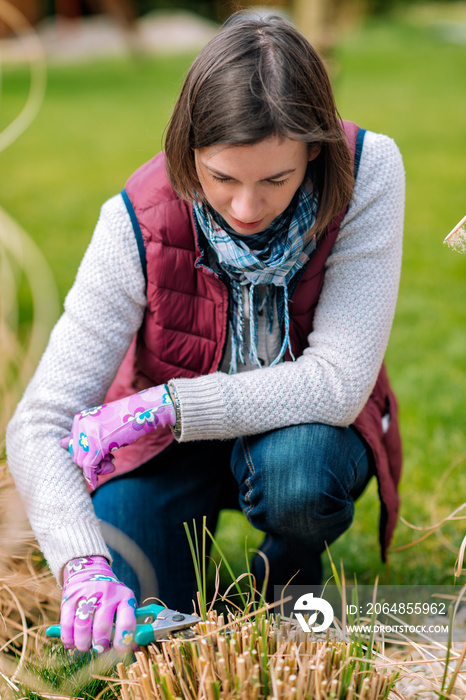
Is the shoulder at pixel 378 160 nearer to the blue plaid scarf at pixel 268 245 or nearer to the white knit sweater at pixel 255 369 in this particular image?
the white knit sweater at pixel 255 369

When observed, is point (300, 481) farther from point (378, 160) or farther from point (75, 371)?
point (378, 160)

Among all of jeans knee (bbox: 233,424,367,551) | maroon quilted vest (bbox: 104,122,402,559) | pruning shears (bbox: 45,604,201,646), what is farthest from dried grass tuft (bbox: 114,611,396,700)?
maroon quilted vest (bbox: 104,122,402,559)

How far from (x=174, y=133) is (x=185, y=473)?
675 mm

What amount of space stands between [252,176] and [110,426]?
0.45 meters

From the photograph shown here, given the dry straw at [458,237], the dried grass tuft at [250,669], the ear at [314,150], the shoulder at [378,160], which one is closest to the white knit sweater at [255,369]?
the shoulder at [378,160]

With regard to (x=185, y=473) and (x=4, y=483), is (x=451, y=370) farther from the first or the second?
(x=4, y=483)

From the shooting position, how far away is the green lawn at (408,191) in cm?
208

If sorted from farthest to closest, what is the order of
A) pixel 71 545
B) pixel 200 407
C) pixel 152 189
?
pixel 152 189
pixel 200 407
pixel 71 545

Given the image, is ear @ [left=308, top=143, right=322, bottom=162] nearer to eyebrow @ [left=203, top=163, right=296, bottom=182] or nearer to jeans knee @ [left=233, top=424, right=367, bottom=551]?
eyebrow @ [left=203, top=163, right=296, bottom=182]

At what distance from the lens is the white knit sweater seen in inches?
54.2

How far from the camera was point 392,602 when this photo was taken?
170 cm

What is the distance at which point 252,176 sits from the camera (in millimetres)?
1243

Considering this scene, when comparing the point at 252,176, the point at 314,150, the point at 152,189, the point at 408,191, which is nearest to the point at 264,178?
the point at 252,176

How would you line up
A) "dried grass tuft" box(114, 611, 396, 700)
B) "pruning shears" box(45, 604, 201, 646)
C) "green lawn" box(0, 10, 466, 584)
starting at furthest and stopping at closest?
"green lawn" box(0, 10, 466, 584) < "pruning shears" box(45, 604, 201, 646) < "dried grass tuft" box(114, 611, 396, 700)
